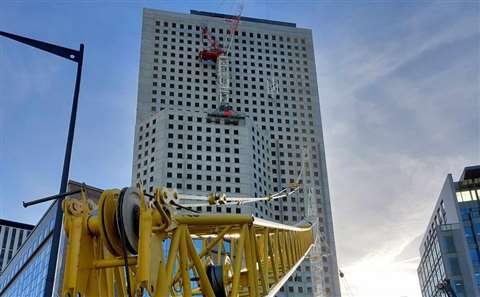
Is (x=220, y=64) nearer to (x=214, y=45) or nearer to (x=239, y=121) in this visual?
(x=214, y=45)

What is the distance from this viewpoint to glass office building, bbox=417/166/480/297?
338ft

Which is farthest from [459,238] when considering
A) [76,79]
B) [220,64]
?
[76,79]

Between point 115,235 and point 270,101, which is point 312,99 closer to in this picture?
point 270,101

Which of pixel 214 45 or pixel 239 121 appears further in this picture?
pixel 214 45

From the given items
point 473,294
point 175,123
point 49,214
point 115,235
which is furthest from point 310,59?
point 115,235

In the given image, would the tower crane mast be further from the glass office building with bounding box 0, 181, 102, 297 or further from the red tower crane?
the glass office building with bounding box 0, 181, 102, 297

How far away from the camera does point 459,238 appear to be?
107 m

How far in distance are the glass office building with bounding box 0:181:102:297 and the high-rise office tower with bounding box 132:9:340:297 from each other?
44.6 m

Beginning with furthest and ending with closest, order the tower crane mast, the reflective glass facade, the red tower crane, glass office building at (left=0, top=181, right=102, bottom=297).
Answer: the red tower crane
the tower crane mast
the reflective glass facade
glass office building at (left=0, top=181, right=102, bottom=297)

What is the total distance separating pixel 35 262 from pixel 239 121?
273 ft

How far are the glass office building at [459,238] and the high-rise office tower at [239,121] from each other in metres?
28.5

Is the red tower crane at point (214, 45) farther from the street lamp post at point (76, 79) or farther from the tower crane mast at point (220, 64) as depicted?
the street lamp post at point (76, 79)

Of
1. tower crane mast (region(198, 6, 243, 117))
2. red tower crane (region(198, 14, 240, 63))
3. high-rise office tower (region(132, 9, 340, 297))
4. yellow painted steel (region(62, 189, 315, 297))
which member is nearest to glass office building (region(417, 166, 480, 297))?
high-rise office tower (region(132, 9, 340, 297))

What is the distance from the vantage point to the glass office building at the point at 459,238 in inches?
4060
